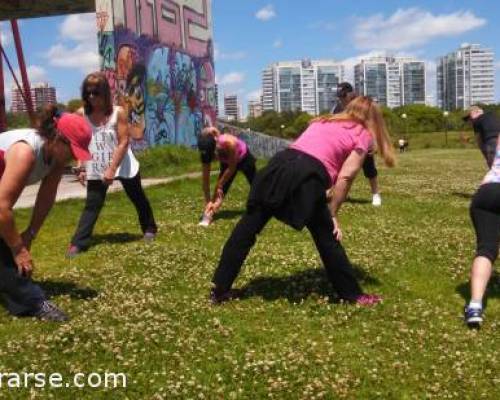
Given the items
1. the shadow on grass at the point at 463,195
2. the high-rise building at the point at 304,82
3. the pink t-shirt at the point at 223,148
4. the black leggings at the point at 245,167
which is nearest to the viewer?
the pink t-shirt at the point at 223,148

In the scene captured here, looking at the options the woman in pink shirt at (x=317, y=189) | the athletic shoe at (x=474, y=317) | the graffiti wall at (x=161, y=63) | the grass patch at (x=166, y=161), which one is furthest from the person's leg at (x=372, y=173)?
the graffiti wall at (x=161, y=63)

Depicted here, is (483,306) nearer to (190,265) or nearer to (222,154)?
(190,265)

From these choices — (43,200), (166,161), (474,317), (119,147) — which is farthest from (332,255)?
(166,161)

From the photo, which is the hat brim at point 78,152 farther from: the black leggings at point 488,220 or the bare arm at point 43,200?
the black leggings at point 488,220

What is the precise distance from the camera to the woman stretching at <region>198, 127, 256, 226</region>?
10.7 metres

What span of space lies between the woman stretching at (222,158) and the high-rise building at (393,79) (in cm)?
15097

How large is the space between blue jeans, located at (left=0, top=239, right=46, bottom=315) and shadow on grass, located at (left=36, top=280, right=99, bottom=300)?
630 mm

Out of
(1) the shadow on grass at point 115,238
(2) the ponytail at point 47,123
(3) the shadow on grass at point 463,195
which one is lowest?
(3) the shadow on grass at point 463,195

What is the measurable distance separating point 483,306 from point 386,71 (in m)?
160

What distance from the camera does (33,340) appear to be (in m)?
5.28

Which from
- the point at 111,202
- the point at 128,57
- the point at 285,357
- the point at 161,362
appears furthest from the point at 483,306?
the point at 128,57

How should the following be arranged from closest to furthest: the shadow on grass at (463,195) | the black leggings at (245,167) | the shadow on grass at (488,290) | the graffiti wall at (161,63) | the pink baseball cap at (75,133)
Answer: the pink baseball cap at (75,133) < the shadow on grass at (488,290) < the black leggings at (245,167) < the shadow on grass at (463,195) < the graffiti wall at (161,63)

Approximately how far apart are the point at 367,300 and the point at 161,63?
21139 mm

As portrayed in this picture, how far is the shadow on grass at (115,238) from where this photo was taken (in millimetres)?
9789
